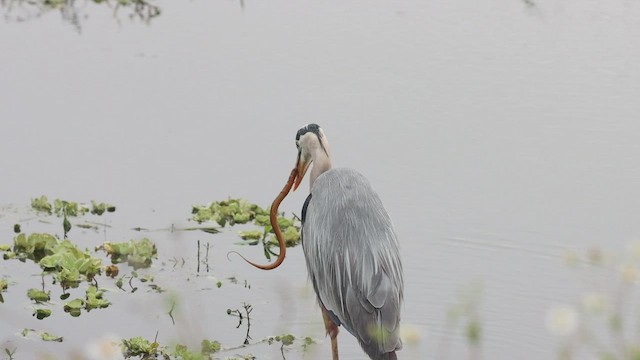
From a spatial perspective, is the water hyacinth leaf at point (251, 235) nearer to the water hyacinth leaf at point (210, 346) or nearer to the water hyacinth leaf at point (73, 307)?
the water hyacinth leaf at point (73, 307)

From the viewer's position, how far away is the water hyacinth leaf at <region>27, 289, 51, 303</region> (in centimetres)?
685

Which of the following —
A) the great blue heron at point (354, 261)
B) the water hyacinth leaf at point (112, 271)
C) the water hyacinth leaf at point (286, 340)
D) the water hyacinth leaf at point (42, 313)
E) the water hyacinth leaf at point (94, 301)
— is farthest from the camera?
the water hyacinth leaf at point (112, 271)

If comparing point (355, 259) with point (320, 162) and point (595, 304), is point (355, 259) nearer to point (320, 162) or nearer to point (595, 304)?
point (320, 162)

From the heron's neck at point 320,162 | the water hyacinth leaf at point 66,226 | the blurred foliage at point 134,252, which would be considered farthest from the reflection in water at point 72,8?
the heron's neck at point 320,162

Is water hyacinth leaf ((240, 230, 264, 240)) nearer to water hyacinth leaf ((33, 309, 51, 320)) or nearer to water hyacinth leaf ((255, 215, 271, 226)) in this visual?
water hyacinth leaf ((255, 215, 271, 226))

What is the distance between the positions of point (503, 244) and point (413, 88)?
8.61 ft

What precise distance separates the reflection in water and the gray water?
Result: 0.15 meters

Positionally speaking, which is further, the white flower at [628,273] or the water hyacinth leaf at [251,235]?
the water hyacinth leaf at [251,235]

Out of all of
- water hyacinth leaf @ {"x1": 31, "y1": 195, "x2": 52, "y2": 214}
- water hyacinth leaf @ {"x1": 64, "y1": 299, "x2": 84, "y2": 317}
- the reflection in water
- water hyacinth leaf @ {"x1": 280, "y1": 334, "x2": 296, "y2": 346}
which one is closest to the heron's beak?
water hyacinth leaf @ {"x1": 280, "y1": 334, "x2": 296, "y2": 346}

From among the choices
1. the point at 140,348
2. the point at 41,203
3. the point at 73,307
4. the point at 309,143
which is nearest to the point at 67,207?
the point at 41,203

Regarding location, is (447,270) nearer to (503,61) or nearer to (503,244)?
(503,244)

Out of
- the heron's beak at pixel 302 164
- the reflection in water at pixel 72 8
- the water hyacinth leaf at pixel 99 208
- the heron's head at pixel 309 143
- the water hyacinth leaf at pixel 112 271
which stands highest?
the reflection in water at pixel 72 8

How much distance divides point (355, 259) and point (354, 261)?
10 mm

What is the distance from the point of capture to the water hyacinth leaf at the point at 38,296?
685cm
